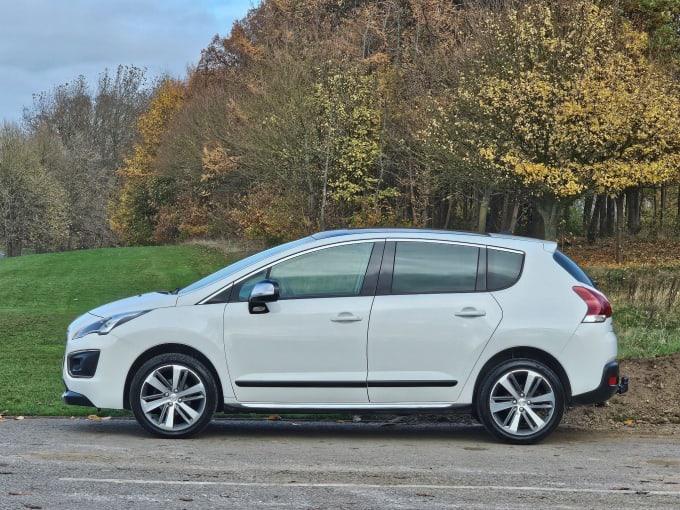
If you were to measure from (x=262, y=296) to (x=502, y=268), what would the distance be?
2.05 metres

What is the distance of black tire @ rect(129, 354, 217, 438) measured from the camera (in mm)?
8164

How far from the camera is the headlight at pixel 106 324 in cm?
827

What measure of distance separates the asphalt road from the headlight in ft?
2.93

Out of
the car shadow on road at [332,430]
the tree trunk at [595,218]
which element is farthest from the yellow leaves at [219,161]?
the car shadow on road at [332,430]

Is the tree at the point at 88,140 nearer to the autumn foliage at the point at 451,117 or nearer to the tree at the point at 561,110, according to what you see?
the autumn foliage at the point at 451,117

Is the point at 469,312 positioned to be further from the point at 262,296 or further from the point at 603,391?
the point at 262,296

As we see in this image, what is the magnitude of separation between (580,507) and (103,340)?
165 inches

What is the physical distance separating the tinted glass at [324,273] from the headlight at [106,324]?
1.20 m

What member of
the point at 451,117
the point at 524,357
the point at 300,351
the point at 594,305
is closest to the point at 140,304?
the point at 300,351

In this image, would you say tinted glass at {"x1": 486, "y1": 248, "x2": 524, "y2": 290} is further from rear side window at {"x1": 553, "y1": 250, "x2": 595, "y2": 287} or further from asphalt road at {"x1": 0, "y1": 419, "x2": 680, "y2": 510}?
asphalt road at {"x1": 0, "y1": 419, "x2": 680, "y2": 510}

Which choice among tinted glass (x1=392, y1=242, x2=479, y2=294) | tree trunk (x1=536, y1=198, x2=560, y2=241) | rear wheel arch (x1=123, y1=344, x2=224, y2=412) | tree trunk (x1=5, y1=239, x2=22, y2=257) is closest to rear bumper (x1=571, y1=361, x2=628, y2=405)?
tinted glass (x1=392, y1=242, x2=479, y2=294)

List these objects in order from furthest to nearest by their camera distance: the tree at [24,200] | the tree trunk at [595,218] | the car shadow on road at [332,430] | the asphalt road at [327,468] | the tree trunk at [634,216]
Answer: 1. the tree at [24,200]
2. the tree trunk at [634,216]
3. the tree trunk at [595,218]
4. the car shadow on road at [332,430]
5. the asphalt road at [327,468]

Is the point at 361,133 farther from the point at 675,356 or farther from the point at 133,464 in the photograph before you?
the point at 133,464

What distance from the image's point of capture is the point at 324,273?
837cm
